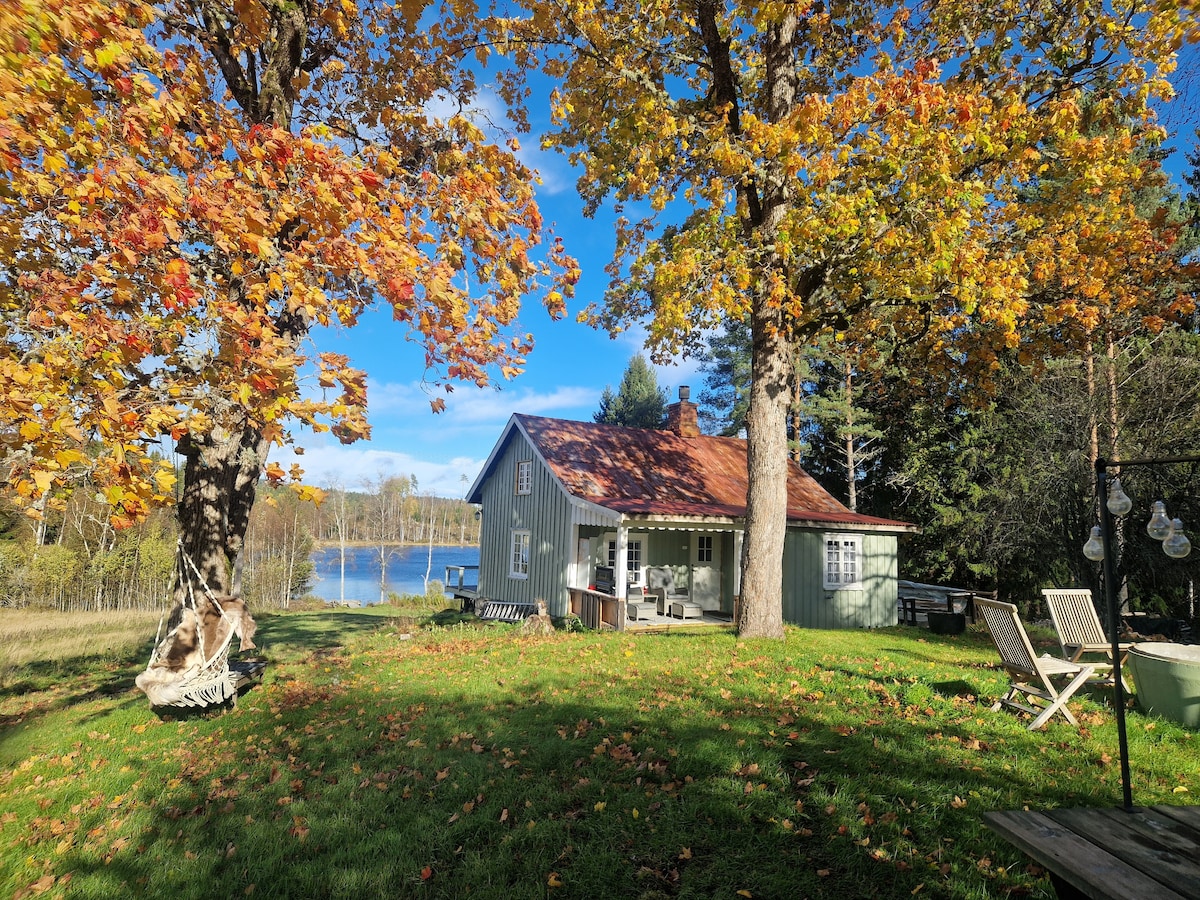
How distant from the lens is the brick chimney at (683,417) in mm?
22359

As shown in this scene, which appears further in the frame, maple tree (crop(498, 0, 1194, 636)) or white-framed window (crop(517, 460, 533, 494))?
white-framed window (crop(517, 460, 533, 494))

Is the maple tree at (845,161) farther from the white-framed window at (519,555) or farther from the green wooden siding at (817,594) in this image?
the white-framed window at (519,555)

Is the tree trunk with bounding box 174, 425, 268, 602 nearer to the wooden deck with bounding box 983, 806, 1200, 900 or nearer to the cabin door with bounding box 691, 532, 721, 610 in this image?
the wooden deck with bounding box 983, 806, 1200, 900

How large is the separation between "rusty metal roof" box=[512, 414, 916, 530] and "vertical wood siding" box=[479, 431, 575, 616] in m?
0.70

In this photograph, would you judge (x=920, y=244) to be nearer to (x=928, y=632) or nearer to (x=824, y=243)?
(x=824, y=243)

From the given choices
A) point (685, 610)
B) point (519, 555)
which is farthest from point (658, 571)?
point (519, 555)

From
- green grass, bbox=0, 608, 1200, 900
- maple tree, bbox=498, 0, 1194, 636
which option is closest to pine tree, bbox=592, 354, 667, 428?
maple tree, bbox=498, 0, 1194, 636

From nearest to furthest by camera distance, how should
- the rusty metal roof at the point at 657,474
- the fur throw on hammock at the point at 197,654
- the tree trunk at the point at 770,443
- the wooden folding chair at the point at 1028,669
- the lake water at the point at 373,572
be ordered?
the wooden folding chair at the point at 1028,669, the fur throw on hammock at the point at 197,654, the tree trunk at the point at 770,443, the rusty metal roof at the point at 657,474, the lake water at the point at 373,572

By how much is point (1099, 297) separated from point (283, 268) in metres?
12.6

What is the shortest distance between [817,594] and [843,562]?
1.23m

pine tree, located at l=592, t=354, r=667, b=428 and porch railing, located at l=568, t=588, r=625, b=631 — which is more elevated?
pine tree, located at l=592, t=354, r=667, b=428

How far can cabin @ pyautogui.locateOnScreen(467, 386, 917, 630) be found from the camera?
1630 cm

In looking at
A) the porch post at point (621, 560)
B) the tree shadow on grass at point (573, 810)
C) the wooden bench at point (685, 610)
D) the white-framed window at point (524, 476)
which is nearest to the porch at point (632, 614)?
the wooden bench at point (685, 610)

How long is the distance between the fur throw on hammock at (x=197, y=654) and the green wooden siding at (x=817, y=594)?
13.2 metres
